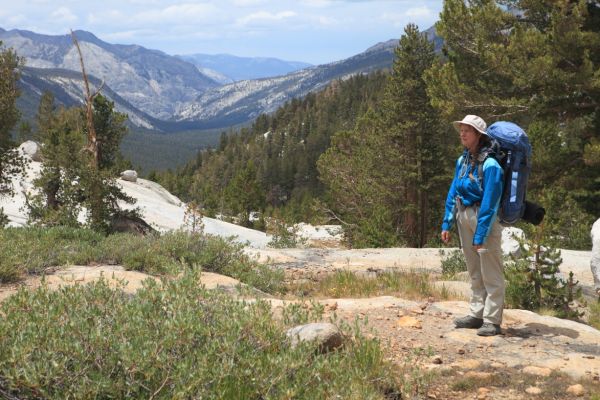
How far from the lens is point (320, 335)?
16.2 feet

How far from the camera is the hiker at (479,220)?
5.88 meters

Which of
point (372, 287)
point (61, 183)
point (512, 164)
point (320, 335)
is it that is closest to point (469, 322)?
point (512, 164)

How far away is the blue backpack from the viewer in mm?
5848

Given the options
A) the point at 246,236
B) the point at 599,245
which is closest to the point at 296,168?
the point at 246,236

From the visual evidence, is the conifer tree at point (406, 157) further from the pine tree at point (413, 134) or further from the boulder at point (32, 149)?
the boulder at point (32, 149)

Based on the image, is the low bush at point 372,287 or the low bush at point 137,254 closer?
the low bush at point 372,287

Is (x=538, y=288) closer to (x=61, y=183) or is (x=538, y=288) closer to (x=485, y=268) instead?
(x=485, y=268)

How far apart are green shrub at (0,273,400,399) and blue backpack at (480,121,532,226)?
227 centimetres

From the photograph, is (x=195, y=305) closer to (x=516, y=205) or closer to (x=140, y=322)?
(x=140, y=322)

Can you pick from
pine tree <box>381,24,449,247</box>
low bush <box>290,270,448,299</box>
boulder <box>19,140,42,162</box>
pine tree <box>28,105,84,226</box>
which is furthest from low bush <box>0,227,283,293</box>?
boulder <box>19,140,42,162</box>

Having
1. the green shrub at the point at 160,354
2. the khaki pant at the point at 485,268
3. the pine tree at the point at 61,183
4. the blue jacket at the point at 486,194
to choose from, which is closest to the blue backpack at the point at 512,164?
the blue jacket at the point at 486,194

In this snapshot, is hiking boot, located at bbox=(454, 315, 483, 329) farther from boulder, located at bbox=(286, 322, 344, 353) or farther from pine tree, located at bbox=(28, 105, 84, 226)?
pine tree, located at bbox=(28, 105, 84, 226)

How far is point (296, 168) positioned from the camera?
406 ft

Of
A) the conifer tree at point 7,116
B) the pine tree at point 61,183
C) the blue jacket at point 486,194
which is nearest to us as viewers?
the blue jacket at point 486,194
